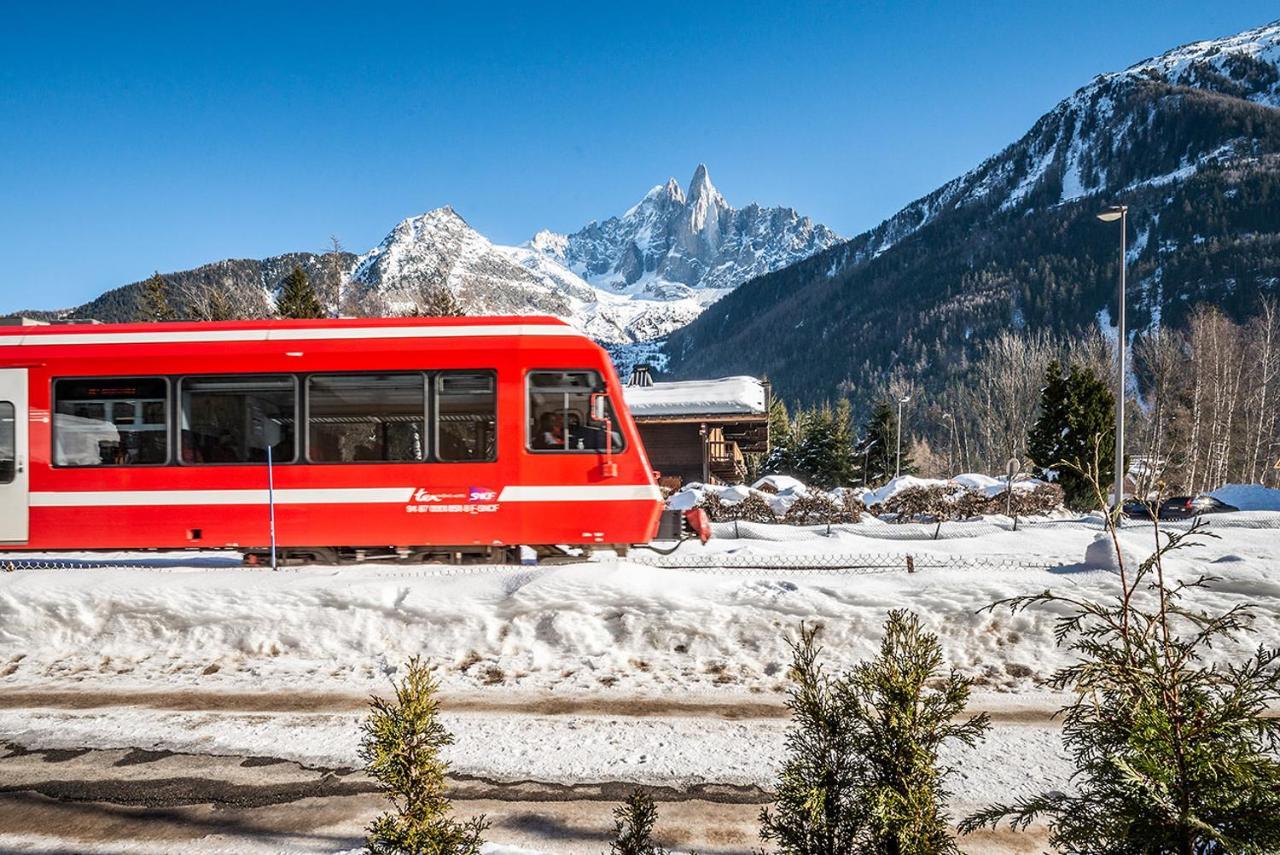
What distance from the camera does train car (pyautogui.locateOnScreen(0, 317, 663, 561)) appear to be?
30.7 feet

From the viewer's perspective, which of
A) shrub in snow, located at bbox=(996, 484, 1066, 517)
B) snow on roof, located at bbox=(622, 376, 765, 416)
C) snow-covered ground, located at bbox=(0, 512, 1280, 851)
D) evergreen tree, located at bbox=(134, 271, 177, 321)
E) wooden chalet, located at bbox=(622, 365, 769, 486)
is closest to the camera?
snow-covered ground, located at bbox=(0, 512, 1280, 851)

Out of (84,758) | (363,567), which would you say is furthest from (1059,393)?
(84,758)

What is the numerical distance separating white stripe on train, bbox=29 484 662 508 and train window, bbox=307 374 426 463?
1.68 ft

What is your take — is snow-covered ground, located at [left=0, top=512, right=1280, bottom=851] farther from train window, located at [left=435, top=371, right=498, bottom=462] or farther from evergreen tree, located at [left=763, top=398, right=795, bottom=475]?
evergreen tree, located at [left=763, top=398, right=795, bottom=475]

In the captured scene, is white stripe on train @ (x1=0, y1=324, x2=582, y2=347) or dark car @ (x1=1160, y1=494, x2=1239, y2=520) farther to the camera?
dark car @ (x1=1160, y1=494, x2=1239, y2=520)

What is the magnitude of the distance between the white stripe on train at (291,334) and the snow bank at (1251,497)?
26.2 meters

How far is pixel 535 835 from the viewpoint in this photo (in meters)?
3.79

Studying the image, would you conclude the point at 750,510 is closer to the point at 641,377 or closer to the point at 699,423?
the point at 699,423

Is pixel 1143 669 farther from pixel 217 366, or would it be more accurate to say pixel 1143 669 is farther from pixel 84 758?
pixel 217 366

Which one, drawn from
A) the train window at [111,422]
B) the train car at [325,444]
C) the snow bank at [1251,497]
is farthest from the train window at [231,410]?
the snow bank at [1251,497]

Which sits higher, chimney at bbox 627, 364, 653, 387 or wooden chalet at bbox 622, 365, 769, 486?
chimney at bbox 627, 364, 653, 387

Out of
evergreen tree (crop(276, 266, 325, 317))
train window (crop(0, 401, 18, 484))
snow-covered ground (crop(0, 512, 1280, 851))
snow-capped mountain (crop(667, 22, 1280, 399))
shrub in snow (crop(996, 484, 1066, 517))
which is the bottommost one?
shrub in snow (crop(996, 484, 1066, 517))

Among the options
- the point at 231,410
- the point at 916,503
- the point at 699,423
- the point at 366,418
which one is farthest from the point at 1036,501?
the point at 231,410

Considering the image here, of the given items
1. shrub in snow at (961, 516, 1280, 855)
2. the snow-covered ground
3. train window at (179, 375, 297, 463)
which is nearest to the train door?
the snow-covered ground
